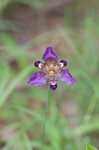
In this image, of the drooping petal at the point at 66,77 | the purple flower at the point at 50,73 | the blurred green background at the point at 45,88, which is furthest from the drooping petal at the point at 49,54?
the blurred green background at the point at 45,88

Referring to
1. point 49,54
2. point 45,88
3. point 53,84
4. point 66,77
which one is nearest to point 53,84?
point 53,84

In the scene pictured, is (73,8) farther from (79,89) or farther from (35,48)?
(79,89)

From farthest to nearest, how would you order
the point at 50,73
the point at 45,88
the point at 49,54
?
the point at 45,88, the point at 50,73, the point at 49,54

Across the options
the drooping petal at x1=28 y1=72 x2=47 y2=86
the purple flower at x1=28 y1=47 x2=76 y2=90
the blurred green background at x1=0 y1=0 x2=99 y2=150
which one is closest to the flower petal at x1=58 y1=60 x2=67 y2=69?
the purple flower at x1=28 y1=47 x2=76 y2=90

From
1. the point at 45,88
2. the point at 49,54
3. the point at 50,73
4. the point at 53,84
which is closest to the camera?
the point at 53,84

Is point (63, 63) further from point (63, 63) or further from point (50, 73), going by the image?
point (50, 73)

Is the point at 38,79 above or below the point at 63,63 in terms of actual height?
below

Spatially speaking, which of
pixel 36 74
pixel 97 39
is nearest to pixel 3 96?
pixel 36 74
